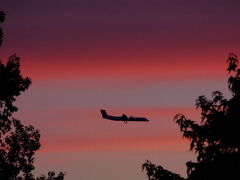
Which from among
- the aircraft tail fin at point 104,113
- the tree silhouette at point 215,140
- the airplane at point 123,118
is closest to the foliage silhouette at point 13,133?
the tree silhouette at point 215,140

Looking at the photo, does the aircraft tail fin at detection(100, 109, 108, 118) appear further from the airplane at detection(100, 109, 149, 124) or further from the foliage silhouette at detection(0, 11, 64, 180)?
the foliage silhouette at detection(0, 11, 64, 180)

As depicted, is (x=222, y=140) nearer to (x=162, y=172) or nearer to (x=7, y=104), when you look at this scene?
(x=162, y=172)

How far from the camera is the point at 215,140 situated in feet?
106

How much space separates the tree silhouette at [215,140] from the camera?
3069 cm

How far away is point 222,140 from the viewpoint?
32.0m

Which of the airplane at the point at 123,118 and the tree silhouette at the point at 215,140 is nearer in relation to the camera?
the tree silhouette at the point at 215,140

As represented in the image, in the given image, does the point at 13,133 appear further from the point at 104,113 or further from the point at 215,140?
the point at 104,113

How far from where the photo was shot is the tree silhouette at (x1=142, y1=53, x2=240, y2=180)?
101 feet

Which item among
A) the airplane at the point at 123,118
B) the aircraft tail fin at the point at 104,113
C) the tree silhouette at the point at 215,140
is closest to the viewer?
the tree silhouette at the point at 215,140

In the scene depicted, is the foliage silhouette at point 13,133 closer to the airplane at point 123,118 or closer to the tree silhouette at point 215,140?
the tree silhouette at point 215,140

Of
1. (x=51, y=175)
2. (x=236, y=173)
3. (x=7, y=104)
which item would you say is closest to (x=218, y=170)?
(x=236, y=173)

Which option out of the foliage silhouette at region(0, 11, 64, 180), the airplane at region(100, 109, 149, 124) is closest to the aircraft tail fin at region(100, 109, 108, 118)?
the airplane at region(100, 109, 149, 124)

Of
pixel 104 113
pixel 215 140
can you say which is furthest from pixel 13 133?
pixel 104 113

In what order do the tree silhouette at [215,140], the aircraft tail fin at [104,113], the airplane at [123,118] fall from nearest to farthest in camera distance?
the tree silhouette at [215,140] < the airplane at [123,118] < the aircraft tail fin at [104,113]
